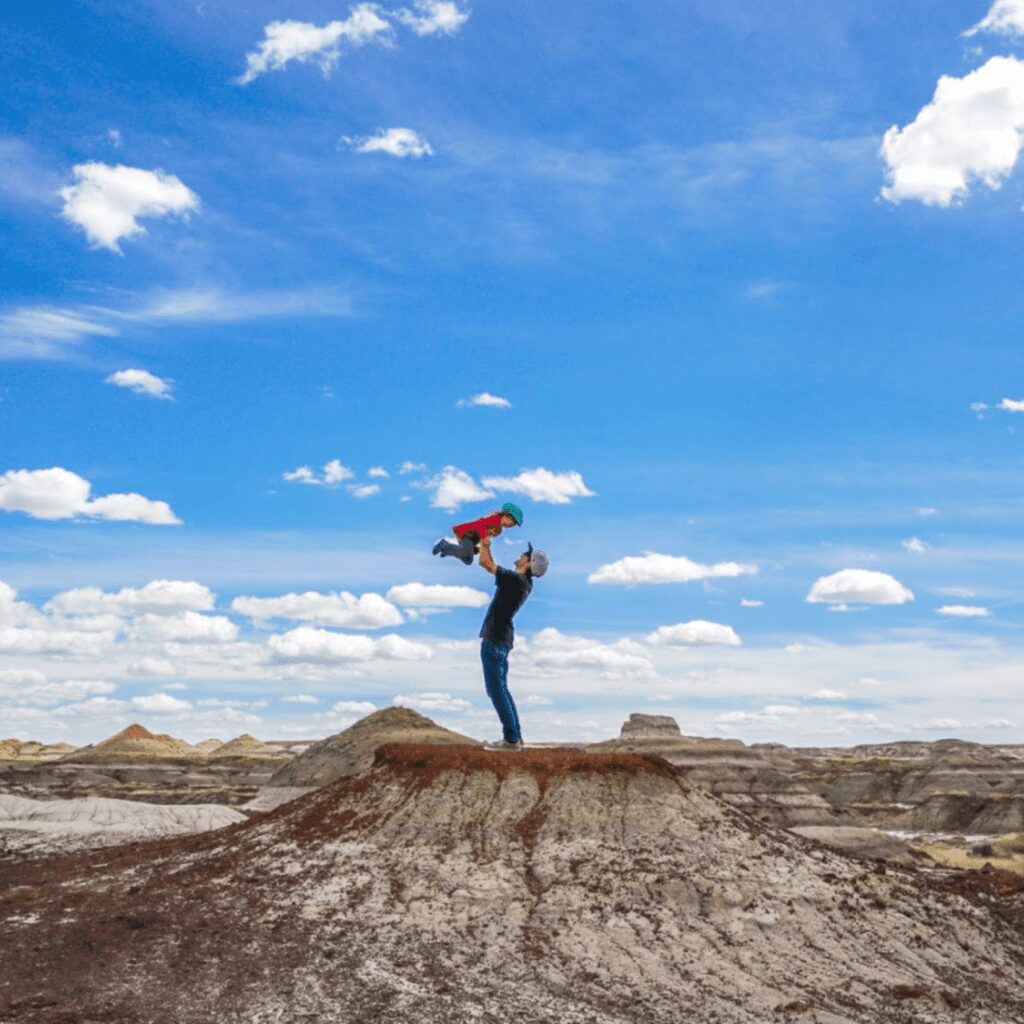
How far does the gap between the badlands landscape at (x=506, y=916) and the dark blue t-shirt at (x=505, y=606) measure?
2.23 metres

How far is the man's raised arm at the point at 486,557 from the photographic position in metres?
17.6

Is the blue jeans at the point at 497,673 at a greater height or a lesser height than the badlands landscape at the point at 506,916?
greater

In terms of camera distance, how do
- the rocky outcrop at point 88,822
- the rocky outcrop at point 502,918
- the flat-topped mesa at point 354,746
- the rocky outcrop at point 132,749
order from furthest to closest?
the rocky outcrop at point 132,749 → the flat-topped mesa at point 354,746 → the rocky outcrop at point 88,822 → the rocky outcrop at point 502,918

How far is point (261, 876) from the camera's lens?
16.9 m

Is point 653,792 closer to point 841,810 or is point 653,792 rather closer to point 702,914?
point 702,914

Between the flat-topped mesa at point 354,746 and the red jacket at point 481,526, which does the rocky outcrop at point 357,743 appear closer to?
the flat-topped mesa at point 354,746

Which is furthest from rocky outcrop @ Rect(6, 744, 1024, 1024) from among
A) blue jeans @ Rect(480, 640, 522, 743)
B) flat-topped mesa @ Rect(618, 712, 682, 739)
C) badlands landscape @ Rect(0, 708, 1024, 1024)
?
flat-topped mesa @ Rect(618, 712, 682, 739)

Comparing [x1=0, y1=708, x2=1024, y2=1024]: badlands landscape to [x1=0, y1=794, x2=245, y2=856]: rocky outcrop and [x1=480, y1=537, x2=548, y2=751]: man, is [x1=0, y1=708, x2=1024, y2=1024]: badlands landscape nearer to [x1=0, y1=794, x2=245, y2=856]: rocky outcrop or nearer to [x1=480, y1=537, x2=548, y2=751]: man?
[x1=480, y1=537, x2=548, y2=751]: man

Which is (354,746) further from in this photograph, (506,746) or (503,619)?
(503,619)

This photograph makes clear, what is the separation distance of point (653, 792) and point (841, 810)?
167ft

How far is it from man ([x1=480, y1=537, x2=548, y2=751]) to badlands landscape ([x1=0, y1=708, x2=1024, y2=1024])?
1509mm

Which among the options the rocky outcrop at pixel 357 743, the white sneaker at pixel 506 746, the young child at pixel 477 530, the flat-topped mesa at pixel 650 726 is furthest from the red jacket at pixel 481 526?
the flat-topped mesa at pixel 650 726

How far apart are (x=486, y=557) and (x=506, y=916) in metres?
5.48

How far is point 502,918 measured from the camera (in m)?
15.1
